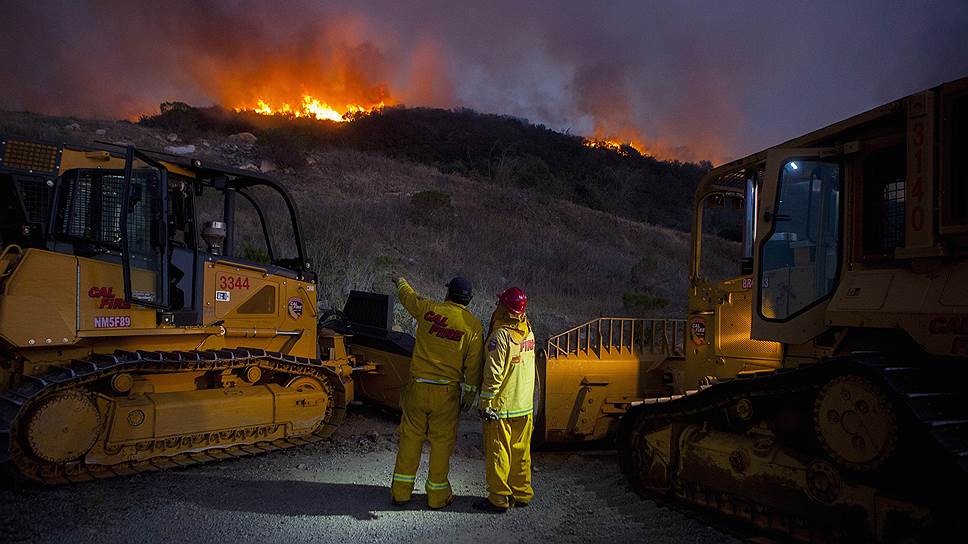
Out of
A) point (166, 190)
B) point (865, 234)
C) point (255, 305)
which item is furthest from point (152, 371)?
point (865, 234)

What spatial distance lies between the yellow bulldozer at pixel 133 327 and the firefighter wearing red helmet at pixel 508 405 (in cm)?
258

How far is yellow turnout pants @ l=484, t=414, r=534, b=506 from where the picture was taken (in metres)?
5.18

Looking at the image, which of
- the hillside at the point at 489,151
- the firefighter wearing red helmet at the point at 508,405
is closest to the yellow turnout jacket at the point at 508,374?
the firefighter wearing red helmet at the point at 508,405

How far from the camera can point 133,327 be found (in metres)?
5.87

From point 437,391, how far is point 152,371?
2784 mm

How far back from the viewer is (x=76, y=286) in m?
5.50

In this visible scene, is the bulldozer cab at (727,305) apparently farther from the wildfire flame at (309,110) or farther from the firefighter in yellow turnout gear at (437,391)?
the wildfire flame at (309,110)

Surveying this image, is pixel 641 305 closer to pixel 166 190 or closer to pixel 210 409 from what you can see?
pixel 210 409

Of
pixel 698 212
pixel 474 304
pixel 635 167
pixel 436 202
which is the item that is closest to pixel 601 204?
pixel 635 167

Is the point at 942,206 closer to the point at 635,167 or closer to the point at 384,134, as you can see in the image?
the point at 384,134

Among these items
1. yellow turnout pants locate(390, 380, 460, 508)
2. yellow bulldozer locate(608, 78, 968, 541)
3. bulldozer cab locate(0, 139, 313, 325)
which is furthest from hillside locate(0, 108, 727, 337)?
yellow bulldozer locate(608, 78, 968, 541)

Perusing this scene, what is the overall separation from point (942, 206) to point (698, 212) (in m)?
2.75

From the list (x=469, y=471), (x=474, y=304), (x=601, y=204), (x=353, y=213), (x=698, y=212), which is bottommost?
(x=469, y=471)

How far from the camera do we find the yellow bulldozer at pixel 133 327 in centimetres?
528
